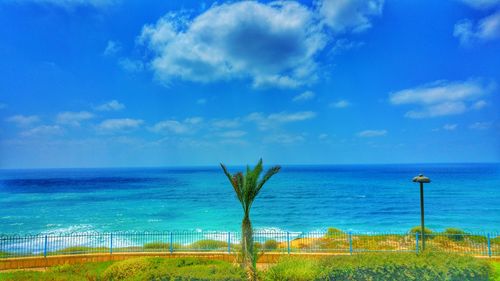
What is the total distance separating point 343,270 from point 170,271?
581 cm

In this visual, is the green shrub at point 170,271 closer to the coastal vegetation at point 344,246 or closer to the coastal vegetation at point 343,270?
the coastal vegetation at point 343,270

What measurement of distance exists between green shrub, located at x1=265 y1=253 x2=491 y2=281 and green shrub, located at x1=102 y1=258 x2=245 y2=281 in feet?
5.18

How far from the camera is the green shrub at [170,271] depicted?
11.1 meters

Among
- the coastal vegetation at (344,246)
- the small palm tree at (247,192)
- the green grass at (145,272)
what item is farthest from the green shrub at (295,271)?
the coastal vegetation at (344,246)

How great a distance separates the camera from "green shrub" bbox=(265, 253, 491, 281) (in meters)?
11.1

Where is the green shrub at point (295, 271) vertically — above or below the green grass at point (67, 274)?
above

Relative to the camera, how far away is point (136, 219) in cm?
4688

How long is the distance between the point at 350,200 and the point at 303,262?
192 feet

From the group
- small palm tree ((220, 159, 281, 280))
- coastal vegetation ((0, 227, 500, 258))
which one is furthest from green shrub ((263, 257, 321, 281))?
coastal vegetation ((0, 227, 500, 258))

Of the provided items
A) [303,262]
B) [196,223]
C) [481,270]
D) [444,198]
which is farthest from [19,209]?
[444,198]

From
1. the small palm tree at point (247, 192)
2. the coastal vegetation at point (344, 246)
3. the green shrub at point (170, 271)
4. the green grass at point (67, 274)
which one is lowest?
the coastal vegetation at point (344, 246)

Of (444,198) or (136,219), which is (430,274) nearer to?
(136,219)

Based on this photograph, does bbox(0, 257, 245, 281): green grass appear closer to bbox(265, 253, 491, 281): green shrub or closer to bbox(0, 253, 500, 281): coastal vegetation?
bbox(0, 253, 500, 281): coastal vegetation

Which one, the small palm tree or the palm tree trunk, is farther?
the small palm tree
